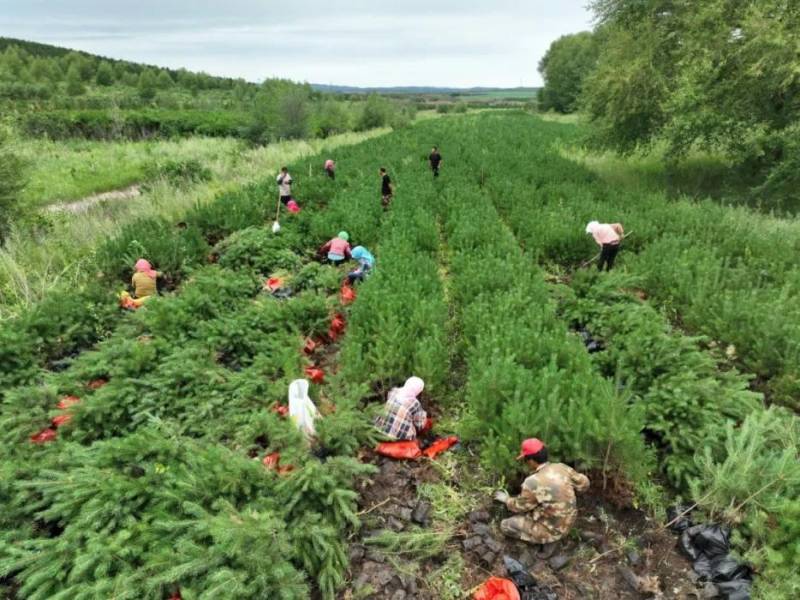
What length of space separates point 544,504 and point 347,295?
14.7ft

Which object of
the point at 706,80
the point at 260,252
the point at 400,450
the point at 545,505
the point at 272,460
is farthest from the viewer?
the point at 706,80

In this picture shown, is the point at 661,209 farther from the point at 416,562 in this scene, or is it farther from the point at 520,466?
the point at 416,562

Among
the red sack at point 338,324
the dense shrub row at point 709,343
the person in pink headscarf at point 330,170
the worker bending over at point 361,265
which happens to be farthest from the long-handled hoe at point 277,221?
the dense shrub row at point 709,343

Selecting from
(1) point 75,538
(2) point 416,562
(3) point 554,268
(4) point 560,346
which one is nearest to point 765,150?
(3) point 554,268

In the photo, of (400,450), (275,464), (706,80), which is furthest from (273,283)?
(706,80)

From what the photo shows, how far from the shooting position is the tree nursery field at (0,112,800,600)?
9.46 feet

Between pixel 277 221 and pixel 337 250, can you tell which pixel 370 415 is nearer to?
pixel 337 250

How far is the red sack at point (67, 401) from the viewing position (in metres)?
4.30

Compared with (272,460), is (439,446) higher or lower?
lower

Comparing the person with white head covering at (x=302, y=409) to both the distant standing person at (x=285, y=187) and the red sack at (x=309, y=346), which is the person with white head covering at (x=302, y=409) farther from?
the distant standing person at (x=285, y=187)

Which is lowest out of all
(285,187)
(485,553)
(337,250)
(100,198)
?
(485,553)

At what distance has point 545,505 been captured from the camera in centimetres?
321

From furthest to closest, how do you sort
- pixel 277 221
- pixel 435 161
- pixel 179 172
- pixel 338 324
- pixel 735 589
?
1. pixel 179 172
2. pixel 435 161
3. pixel 277 221
4. pixel 338 324
5. pixel 735 589

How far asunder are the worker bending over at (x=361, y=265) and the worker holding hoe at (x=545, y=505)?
462cm
